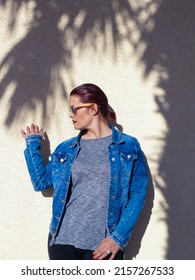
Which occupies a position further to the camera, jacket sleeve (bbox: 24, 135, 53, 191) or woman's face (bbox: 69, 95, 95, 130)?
jacket sleeve (bbox: 24, 135, 53, 191)

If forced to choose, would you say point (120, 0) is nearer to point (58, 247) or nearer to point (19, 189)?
point (19, 189)

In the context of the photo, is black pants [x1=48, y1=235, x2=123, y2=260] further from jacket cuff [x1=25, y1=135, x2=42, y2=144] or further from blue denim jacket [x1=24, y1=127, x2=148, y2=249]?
jacket cuff [x1=25, y1=135, x2=42, y2=144]

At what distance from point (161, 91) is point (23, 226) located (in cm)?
180

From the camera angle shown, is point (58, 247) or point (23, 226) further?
point (23, 226)

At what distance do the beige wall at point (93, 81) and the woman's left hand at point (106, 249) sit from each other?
34.4 inches

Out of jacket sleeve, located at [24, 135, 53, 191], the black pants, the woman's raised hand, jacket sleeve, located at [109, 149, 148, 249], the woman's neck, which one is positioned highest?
the woman's raised hand

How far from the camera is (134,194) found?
2.99 m

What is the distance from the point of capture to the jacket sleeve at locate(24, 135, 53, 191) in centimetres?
320

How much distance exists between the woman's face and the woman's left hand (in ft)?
2.92

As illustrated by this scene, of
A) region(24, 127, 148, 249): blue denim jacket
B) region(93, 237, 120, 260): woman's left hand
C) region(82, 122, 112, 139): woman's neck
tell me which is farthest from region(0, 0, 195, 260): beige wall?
region(93, 237, 120, 260): woman's left hand

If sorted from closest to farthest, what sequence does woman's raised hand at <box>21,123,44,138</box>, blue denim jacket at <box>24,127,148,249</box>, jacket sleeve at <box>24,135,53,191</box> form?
blue denim jacket at <box>24,127,148,249</box>, jacket sleeve at <box>24,135,53,191</box>, woman's raised hand at <box>21,123,44,138</box>

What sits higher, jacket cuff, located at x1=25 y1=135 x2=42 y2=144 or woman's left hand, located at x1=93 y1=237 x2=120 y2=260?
jacket cuff, located at x1=25 y1=135 x2=42 y2=144

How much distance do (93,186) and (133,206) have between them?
1.17 feet
